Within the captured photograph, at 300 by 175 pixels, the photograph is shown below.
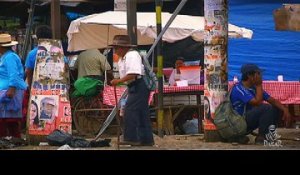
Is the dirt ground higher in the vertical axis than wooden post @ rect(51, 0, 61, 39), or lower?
lower

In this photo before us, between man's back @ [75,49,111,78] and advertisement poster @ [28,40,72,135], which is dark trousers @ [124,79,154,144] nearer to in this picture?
advertisement poster @ [28,40,72,135]

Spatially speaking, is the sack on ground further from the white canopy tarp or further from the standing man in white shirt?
the white canopy tarp

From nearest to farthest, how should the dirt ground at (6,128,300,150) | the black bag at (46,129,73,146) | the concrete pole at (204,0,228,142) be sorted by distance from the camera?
the dirt ground at (6,128,300,150), the black bag at (46,129,73,146), the concrete pole at (204,0,228,142)

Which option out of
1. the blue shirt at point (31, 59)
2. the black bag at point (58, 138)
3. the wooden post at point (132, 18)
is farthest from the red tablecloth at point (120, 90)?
the black bag at point (58, 138)

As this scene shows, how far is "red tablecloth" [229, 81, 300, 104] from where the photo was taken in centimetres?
1206

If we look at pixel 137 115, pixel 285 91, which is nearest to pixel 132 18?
pixel 137 115

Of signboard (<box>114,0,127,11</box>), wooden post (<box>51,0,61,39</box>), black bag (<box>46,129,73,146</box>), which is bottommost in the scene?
black bag (<box>46,129,73,146</box>)

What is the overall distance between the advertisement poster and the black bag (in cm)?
16

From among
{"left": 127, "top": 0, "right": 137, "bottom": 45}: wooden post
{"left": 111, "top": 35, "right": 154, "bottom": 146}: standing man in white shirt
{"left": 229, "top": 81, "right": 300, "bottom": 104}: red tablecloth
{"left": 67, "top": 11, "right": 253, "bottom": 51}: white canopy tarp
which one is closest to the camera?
{"left": 111, "top": 35, "right": 154, "bottom": 146}: standing man in white shirt

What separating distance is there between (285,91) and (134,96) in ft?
14.8

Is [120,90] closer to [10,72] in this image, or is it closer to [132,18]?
[132,18]

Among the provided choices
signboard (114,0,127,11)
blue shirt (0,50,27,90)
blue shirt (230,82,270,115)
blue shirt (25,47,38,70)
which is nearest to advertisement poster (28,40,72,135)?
blue shirt (0,50,27,90)

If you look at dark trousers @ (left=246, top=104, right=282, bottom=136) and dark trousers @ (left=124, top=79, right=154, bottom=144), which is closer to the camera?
dark trousers @ (left=124, top=79, right=154, bottom=144)

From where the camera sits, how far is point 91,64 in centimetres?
1155
